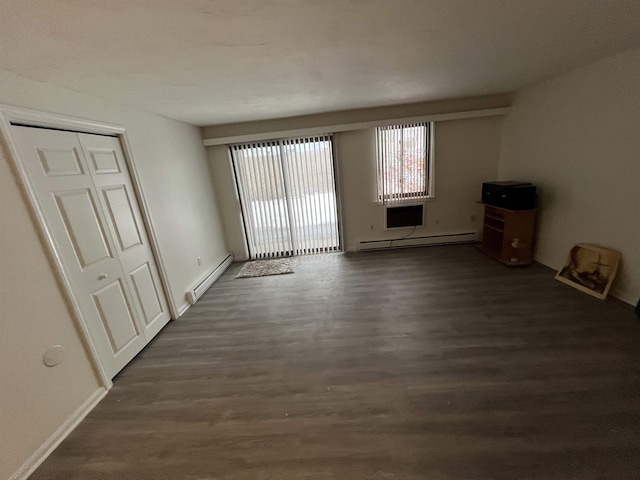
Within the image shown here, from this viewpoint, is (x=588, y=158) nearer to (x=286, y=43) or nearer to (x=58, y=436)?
(x=286, y=43)

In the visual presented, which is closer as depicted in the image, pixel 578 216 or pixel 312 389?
pixel 312 389

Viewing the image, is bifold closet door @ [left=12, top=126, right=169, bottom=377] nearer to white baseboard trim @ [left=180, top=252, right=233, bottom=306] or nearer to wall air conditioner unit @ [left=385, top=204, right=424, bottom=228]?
white baseboard trim @ [left=180, top=252, right=233, bottom=306]

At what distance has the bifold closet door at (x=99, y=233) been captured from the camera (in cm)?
179

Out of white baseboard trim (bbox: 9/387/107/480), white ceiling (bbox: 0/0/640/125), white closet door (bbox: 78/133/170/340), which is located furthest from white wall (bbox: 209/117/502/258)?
white baseboard trim (bbox: 9/387/107/480)

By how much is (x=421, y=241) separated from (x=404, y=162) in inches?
58.5

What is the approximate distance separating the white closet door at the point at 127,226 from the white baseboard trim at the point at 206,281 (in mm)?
450

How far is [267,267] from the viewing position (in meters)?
4.39

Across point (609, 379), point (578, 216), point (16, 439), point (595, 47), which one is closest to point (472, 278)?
point (578, 216)

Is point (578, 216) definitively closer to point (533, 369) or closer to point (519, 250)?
point (519, 250)

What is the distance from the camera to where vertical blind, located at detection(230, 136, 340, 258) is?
4344 mm

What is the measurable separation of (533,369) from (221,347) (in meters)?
2.66

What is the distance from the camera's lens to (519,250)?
3.49m

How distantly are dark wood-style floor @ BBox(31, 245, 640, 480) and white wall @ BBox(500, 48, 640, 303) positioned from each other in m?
0.70

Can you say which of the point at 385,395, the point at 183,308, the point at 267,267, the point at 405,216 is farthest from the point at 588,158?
the point at 183,308
